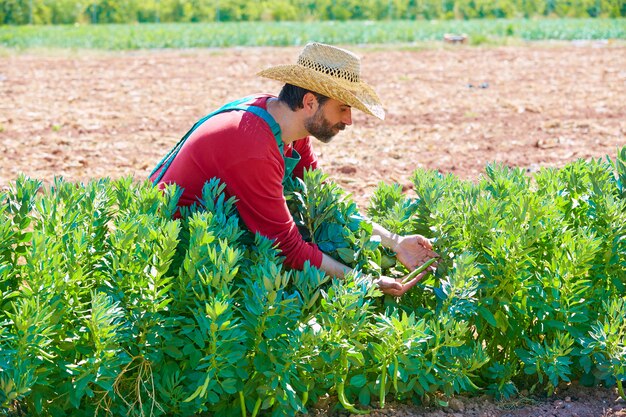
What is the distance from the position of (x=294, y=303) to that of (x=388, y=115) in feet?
25.9

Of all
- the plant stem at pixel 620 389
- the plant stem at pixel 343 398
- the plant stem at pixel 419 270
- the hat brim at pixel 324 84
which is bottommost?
the plant stem at pixel 620 389

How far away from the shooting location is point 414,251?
3791 millimetres

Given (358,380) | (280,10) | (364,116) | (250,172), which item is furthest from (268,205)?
(280,10)

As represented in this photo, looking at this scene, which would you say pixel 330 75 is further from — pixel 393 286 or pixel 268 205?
pixel 393 286

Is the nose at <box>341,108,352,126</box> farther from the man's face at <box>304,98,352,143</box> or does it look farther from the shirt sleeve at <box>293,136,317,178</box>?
the shirt sleeve at <box>293,136,317,178</box>

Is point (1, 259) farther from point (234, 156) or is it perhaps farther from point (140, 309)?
point (234, 156)

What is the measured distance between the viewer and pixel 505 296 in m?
3.67

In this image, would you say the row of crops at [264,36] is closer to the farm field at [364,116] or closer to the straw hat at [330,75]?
the farm field at [364,116]

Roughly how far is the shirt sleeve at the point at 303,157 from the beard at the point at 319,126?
0.33m

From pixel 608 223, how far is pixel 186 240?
6.40ft

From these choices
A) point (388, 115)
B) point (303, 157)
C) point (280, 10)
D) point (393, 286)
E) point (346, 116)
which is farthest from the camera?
point (280, 10)

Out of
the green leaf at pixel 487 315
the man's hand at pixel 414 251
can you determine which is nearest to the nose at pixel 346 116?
the man's hand at pixel 414 251

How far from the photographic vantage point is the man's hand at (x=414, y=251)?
377cm

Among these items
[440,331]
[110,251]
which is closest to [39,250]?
[110,251]
